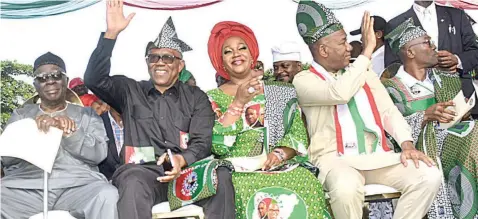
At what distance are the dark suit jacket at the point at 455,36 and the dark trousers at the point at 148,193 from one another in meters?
1.92

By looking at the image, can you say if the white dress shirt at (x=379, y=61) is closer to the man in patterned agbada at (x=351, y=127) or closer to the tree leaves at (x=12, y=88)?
the man in patterned agbada at (x=351, y=127)

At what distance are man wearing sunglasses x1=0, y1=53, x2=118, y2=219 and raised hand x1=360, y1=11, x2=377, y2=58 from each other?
184 centimetres

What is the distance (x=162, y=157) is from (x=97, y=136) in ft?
1.76

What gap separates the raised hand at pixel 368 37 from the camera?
4.89 m

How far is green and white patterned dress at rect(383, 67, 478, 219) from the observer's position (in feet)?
15.9

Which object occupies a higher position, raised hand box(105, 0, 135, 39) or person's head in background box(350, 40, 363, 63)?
raised hand box(105, 0, 135, 39)

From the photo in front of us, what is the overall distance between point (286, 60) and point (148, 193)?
63.4 inches

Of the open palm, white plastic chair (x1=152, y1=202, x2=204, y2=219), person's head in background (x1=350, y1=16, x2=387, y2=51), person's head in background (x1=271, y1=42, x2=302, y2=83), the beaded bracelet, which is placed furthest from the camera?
person's head in background (x1=350, y1=16, x2=387, y2=51)

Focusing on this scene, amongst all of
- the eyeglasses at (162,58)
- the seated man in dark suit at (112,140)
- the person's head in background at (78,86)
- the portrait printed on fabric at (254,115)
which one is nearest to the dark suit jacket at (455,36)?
the portrait printed on fabric at (254,115)

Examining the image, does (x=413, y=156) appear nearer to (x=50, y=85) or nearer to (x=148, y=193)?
(x=148, y=193)

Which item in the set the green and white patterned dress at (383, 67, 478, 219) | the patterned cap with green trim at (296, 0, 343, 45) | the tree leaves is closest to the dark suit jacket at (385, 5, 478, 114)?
the green and white patterned dress at (383, 67, 478, 219)

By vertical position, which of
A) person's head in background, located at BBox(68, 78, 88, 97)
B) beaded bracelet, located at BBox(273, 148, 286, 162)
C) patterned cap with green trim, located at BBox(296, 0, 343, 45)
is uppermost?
patterned cap with green trim, located at BBox(296, 0, 343, 45)

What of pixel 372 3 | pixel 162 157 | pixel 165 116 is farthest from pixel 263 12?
pixel 162 157

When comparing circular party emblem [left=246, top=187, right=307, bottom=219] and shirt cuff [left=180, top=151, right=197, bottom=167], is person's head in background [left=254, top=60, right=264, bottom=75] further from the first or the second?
circular party emblem [left=246, top=187, right=307, bottom=219]
